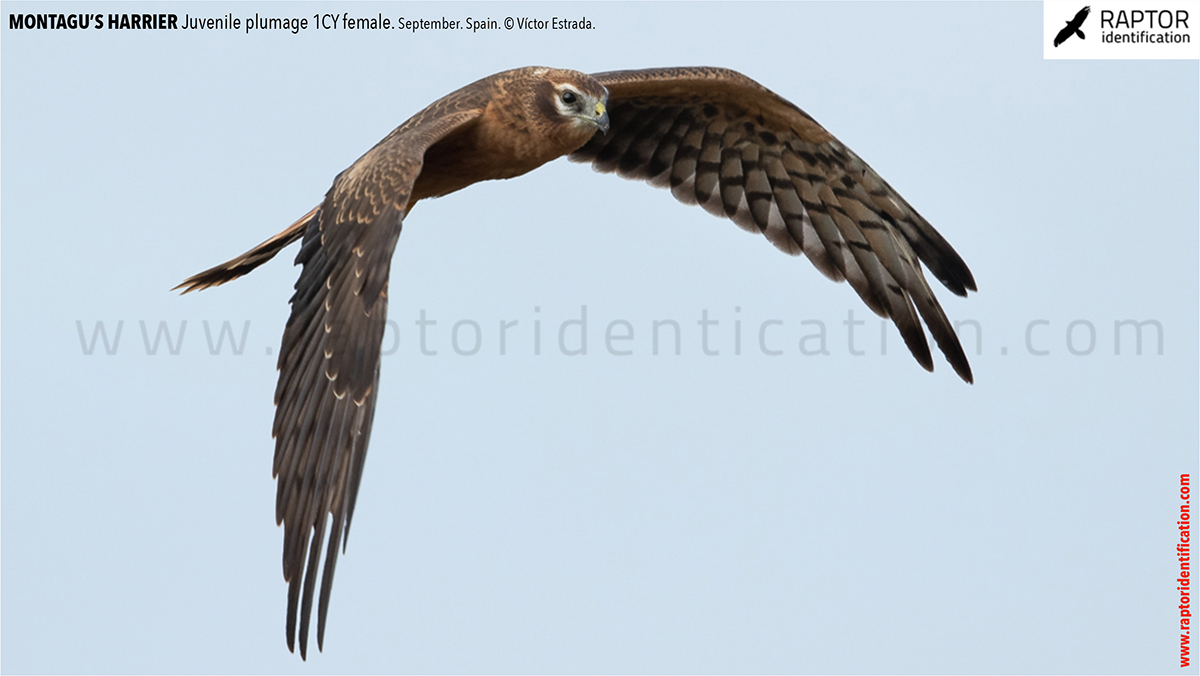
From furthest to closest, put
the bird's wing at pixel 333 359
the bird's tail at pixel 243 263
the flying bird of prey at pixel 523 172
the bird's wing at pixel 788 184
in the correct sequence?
the bird's wing at pixel 788 184, the bird's tail at pixel 243 263, the flying bird of prey at pixel 523 172, the bird's wing at pixel 333 359

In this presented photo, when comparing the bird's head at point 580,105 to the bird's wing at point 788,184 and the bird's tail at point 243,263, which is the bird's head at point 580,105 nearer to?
the bird's wing at point 788,184

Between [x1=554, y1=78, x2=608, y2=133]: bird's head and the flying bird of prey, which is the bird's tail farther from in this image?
[x1=554, y1=78, x2=608, y2=133]: bird's head

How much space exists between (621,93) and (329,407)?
3455 millimetres

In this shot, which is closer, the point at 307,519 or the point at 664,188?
the point at 307,519

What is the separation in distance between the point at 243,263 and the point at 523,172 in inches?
72.0

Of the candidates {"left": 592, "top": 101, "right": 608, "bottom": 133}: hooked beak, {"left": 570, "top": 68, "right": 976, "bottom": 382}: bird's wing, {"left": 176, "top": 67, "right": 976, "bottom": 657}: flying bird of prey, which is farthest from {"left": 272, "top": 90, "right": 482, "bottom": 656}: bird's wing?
{"left": 570, "top": 68, "right": 976, "bottom": 382}: bird's wing

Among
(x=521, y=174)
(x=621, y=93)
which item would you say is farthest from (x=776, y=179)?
(x=521, y=174)

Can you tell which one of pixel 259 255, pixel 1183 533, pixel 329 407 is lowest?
pixel 1183 533

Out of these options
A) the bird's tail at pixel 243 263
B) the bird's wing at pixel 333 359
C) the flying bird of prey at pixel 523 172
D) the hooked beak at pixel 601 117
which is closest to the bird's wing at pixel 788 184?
the flying bird of prey at pixel 523 172

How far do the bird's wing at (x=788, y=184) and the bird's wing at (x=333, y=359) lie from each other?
2.26 meters

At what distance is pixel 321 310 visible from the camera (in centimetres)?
630

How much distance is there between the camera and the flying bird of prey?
582 centimetres

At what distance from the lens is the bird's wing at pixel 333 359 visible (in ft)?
18.4

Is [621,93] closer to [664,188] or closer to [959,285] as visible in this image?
[664,188]
